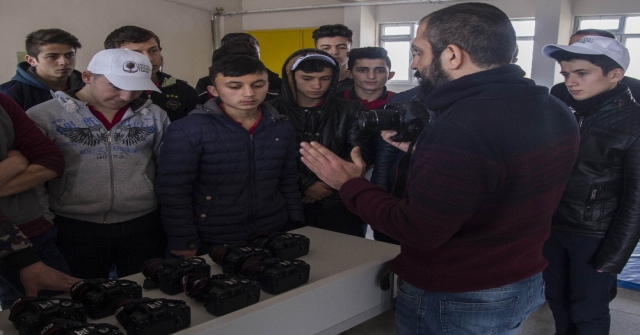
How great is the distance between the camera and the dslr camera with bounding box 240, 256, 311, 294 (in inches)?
48.4

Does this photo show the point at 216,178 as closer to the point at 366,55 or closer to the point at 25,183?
the point at 25,183

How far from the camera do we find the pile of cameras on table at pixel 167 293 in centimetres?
100

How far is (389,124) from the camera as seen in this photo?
59.9 inches

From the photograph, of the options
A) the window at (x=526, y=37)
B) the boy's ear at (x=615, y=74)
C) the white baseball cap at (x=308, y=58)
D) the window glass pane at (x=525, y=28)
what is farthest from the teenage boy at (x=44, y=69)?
the window glass pane at (x=525, y=28)

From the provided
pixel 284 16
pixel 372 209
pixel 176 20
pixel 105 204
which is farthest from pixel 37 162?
pixel 284 16

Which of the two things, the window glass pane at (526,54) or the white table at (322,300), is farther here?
the window glass pane at (526,54)

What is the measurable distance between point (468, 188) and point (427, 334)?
0.41m

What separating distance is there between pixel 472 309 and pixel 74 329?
33.7 inches

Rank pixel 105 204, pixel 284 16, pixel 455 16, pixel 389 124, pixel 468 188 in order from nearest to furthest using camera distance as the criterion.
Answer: pixel 468 188 → pixel 455 16 → pixel 389 124 → pixel 105 204 → pixel 284 16

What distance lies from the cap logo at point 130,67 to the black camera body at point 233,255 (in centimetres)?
81

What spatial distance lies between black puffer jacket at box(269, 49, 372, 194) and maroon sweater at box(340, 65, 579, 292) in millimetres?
1136

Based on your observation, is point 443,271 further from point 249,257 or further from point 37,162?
point 37,162

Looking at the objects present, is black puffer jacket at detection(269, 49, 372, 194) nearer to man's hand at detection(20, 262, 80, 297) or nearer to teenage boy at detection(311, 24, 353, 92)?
teenage boy at detection(311, 24, 353, 92)

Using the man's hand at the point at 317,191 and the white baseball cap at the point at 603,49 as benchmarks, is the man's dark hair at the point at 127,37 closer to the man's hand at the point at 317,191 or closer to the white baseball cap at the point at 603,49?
the man's hand at the point at 317,191
